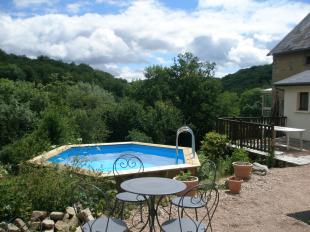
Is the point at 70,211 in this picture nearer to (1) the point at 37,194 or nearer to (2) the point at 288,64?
(1) the point at 37,194

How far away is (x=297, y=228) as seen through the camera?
562 cm

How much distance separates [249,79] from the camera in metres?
43.8

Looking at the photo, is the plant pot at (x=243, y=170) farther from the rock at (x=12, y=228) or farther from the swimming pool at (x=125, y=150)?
the rock at (x=12, y=228)

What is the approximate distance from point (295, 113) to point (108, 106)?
10.5 m

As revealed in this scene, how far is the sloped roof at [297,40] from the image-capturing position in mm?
21741

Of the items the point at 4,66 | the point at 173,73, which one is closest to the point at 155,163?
the point at 173,73

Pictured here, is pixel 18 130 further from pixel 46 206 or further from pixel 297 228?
pixel 297 228

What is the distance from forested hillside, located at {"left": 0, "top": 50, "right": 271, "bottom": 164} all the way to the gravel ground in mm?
6148

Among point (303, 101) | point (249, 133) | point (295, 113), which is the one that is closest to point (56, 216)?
point (249, 133)

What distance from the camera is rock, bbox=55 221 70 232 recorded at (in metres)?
4.90

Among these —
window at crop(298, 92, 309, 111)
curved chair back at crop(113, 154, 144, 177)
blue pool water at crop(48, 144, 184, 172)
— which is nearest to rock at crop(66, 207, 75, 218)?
curved chair back at crop(113, 154, 144, 177)

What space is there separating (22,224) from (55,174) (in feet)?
5.17

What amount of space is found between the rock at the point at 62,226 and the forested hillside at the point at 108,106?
5.62 m

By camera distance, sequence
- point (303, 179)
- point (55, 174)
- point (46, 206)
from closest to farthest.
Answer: point (46, 206) < point (55, 174) < point (303, 179)
